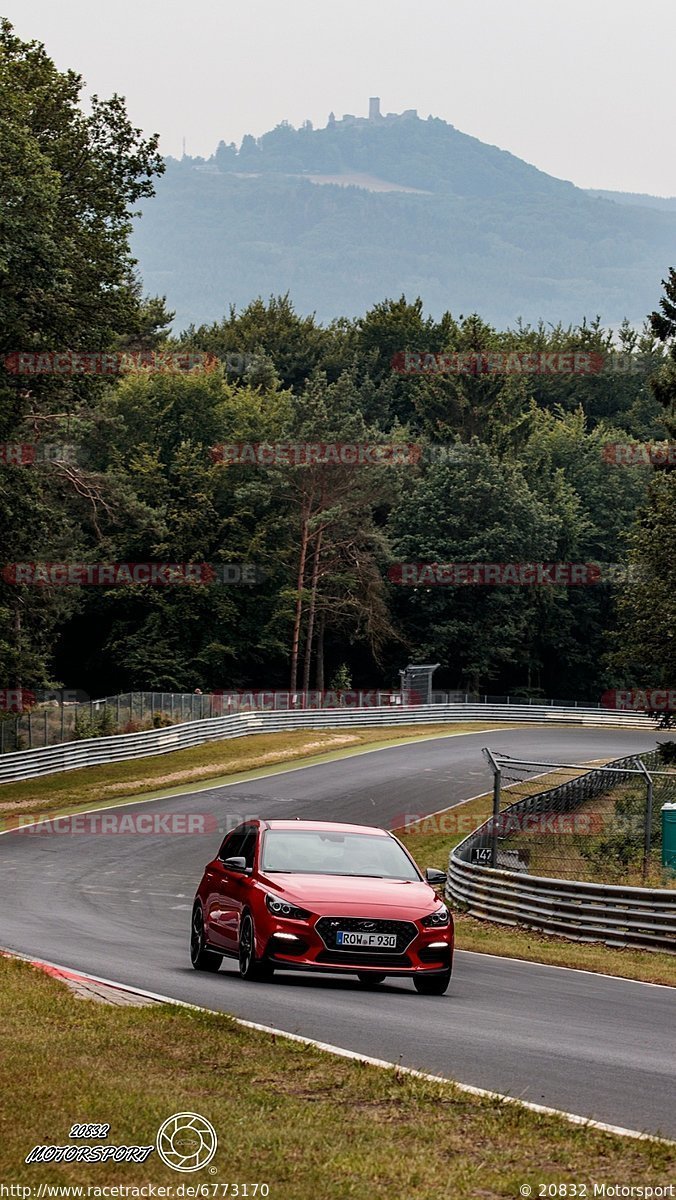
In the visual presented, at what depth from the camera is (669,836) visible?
2467 cm

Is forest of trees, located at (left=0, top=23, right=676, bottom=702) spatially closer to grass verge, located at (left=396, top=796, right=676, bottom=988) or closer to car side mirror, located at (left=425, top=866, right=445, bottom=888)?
grass verge, located at (left=396, top=796, right=676, bottom=988)

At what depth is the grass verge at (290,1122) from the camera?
655cm

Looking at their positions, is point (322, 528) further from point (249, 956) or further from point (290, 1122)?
point (290, 1122)

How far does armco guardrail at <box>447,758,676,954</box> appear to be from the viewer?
806 inches

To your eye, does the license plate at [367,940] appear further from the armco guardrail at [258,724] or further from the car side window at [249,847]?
the armco guardrail at [258,724]

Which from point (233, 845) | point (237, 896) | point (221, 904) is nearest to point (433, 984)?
point (237, 896)

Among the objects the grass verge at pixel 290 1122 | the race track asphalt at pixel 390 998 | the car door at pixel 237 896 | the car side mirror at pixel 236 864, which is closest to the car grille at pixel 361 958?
the race track asphalt at pixel 390 998

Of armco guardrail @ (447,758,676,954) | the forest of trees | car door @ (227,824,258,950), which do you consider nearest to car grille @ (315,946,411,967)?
car door @ (227,824,258,950)

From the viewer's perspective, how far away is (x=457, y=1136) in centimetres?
739

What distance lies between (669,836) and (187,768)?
29.3 m

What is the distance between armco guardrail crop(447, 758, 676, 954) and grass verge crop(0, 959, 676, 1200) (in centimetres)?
1148

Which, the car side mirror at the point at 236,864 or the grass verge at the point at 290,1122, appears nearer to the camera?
the grass verge at the point at 290,1122

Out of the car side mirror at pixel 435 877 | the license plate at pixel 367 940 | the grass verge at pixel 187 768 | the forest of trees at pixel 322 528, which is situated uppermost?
the forest of trees at pixel 322 528

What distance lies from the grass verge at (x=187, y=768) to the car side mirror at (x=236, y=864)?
27.6 meters
